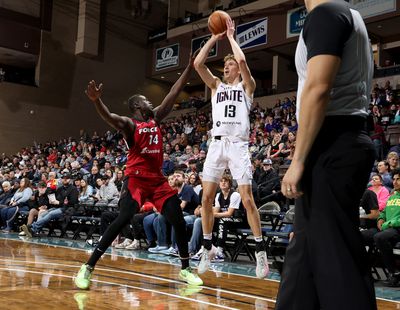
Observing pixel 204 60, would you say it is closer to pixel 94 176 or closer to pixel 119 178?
pixel 119 178

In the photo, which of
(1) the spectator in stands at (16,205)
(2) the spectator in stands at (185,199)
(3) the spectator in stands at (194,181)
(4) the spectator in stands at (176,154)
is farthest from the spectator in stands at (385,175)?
(1) the spectator in stands at (16,205)

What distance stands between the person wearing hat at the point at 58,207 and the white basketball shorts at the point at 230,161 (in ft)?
22.4

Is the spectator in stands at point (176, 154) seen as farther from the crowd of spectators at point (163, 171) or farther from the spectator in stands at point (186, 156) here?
the spectator in stands at point (186, 156)

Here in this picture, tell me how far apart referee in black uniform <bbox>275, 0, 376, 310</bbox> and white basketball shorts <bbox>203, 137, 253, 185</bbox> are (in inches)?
107

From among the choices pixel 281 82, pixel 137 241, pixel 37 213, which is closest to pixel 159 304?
pixel 137 241

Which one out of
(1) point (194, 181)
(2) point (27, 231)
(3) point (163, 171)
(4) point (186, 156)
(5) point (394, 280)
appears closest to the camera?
(5) point (394, 280)

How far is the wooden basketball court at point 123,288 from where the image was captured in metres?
3.57

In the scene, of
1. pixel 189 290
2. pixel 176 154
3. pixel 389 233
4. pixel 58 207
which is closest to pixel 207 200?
pixel 189 290

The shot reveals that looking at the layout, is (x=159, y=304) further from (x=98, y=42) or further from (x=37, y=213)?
(x=98, y=42)

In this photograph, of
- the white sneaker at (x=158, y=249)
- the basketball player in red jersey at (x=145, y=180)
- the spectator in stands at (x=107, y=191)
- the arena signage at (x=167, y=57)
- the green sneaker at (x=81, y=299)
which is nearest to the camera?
the green sneaker at (x=81, y=299)

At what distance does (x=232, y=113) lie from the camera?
4.72 m

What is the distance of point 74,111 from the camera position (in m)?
23.8

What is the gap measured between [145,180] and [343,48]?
3159 mm

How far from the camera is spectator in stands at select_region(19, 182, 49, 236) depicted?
37.1ft
